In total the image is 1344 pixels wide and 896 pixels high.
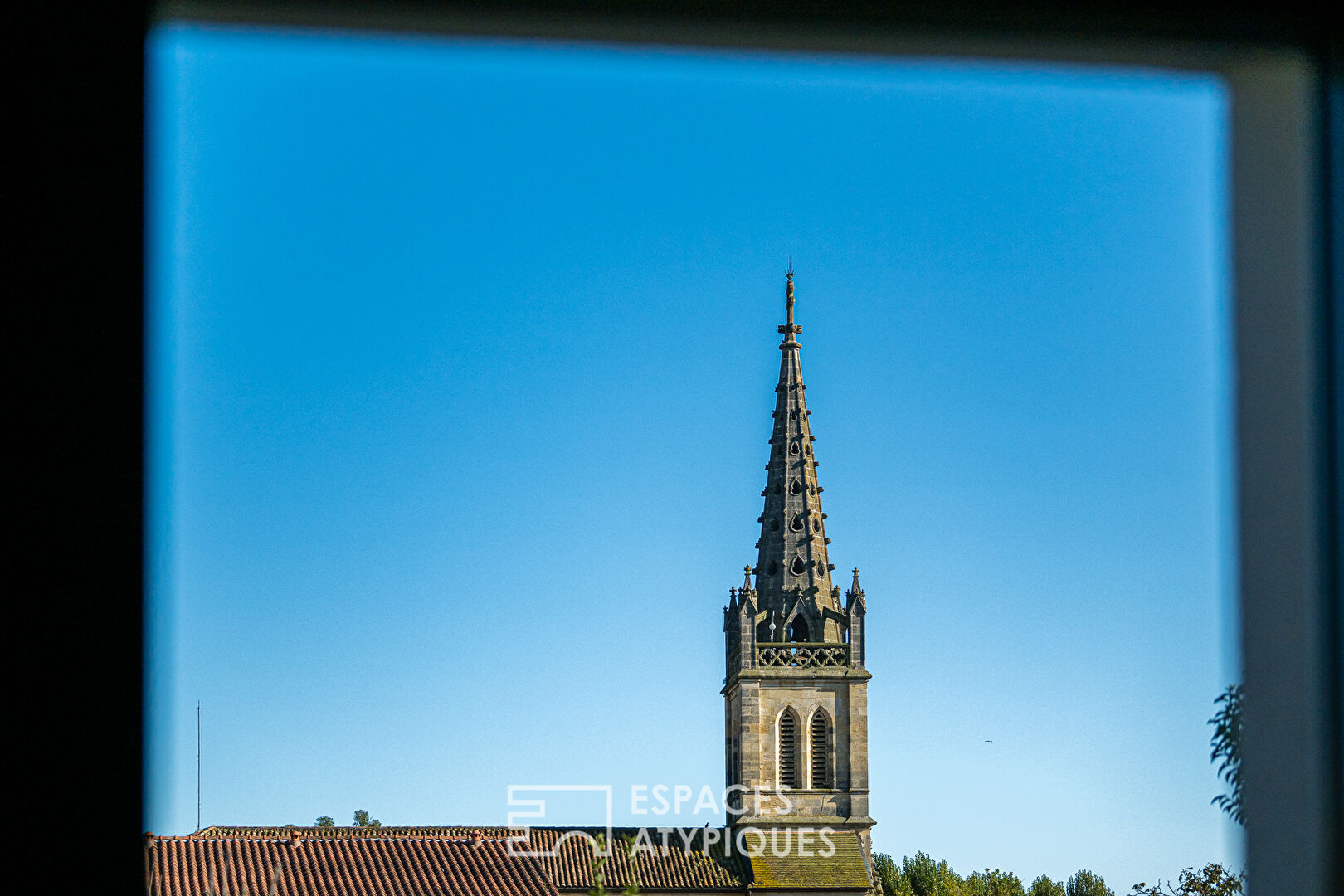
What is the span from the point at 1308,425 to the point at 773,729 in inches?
1670

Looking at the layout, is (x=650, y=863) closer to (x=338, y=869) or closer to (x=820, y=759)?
(x=820, y=759)

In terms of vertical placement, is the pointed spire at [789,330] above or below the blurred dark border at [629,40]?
above

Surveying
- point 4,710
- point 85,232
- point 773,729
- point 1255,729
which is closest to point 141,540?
point 4,710

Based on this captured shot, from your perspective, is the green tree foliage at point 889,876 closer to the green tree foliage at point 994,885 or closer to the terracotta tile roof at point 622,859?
the green tree foliage at point 994,885

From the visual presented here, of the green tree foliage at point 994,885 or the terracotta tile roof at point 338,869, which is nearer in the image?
the terracotta tile roof at point 338,869

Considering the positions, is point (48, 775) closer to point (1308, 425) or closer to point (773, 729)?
point (1308, 425)

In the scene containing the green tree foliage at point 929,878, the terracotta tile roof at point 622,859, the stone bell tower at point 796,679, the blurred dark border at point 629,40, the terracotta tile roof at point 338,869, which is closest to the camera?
the blurred dark border at point 629,40

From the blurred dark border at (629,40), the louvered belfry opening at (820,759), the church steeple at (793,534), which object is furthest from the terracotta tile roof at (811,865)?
the blurred dark border at (629,40)

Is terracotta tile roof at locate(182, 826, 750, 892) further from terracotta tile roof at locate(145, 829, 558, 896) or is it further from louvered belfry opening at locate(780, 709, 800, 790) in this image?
terracotta tile roof at locate(145, 829, 558, 896)

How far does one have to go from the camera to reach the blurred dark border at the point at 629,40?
2.04m

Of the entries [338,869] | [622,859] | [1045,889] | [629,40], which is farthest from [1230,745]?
[1045,889]

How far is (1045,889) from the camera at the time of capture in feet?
181

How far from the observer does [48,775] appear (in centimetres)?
201

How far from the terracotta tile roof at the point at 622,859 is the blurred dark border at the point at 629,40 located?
40.0 m
